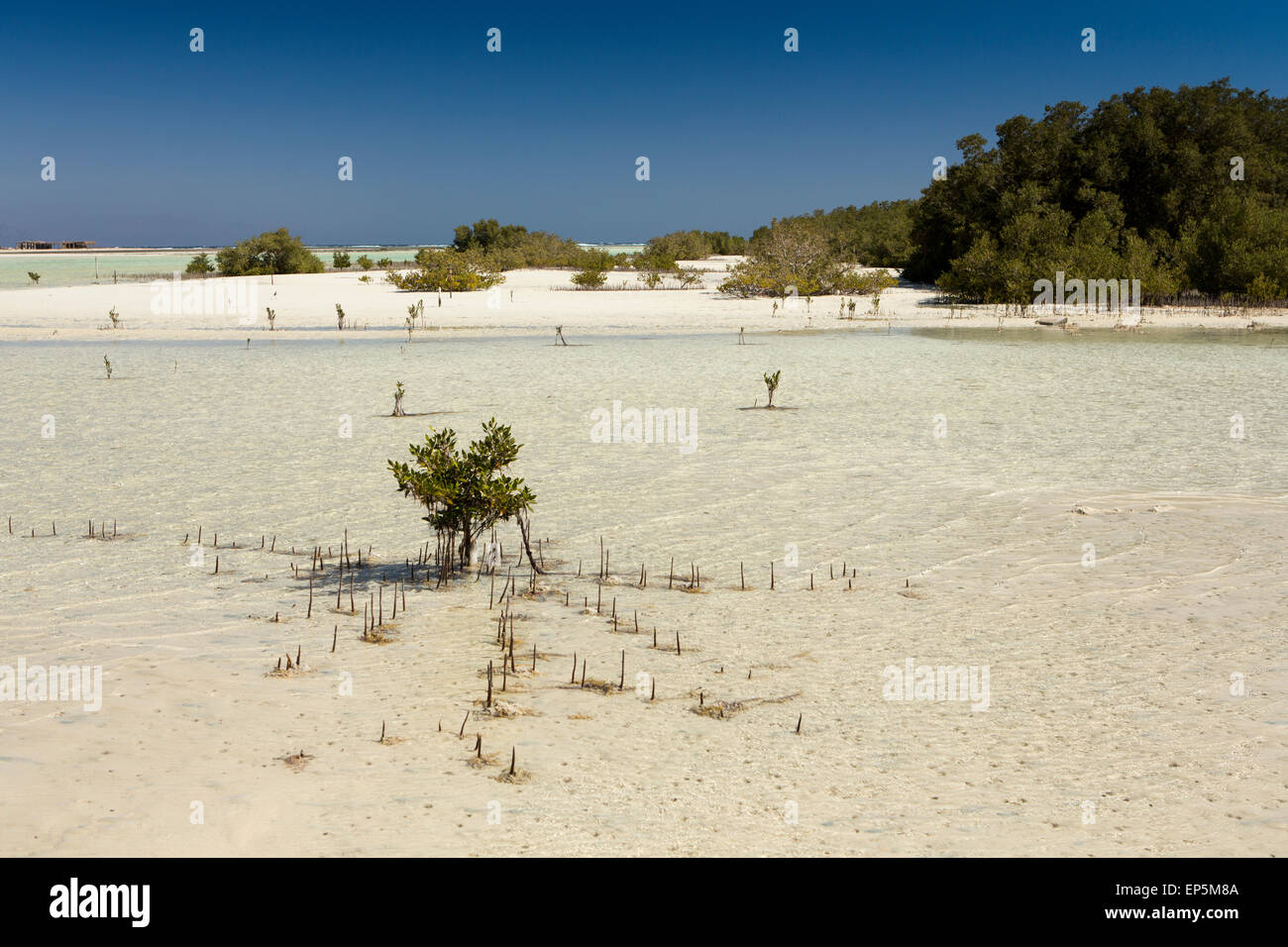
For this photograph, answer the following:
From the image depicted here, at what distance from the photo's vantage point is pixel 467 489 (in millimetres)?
8641

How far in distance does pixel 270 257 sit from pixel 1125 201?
162 feet

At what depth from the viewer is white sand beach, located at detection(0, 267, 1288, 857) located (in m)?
4.61

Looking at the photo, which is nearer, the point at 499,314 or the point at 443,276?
the point at 499,314

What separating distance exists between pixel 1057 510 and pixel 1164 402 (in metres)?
9.17

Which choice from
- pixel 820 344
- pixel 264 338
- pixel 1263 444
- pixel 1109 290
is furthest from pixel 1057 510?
pixel 1109 290

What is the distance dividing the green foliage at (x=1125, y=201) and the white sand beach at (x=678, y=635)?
25.3 m

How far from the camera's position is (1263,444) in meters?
14.2

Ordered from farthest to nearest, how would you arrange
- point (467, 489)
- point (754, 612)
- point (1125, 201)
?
point (1125, 201)
point (467, 489)
point (754, 612)
